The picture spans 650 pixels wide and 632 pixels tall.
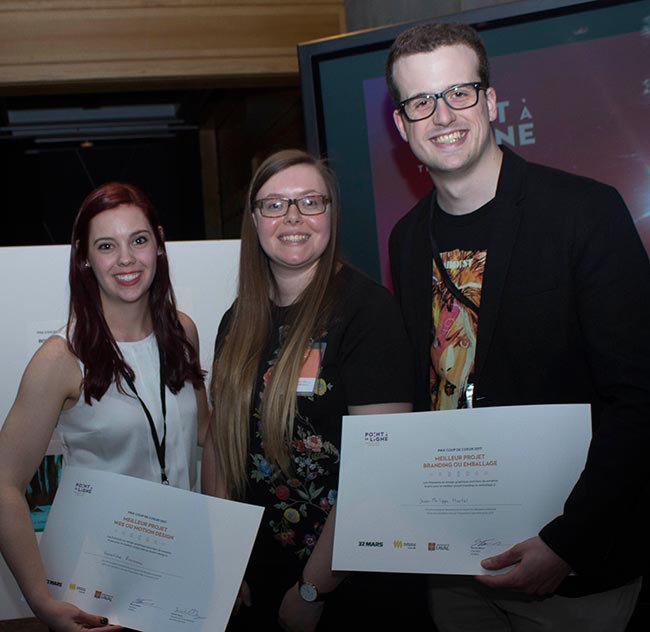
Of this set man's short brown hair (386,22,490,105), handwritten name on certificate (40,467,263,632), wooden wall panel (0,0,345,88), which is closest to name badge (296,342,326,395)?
handwritten name on certificate (40,467,263,632)

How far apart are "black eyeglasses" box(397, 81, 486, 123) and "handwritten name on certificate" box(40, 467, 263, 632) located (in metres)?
0.95

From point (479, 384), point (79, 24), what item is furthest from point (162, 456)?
point (79, 24)

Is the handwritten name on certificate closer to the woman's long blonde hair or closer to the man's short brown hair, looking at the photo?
the woman's long blonde hair

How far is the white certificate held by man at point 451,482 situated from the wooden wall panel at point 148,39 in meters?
3.10

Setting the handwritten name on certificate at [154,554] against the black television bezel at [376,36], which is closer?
the handwritten name on certificate at [154,554]

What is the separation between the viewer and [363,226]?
9.62ft

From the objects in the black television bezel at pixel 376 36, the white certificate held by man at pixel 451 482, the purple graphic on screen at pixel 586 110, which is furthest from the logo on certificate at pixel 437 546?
the black television bezel at pixel 376 36

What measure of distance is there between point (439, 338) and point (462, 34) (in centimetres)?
69

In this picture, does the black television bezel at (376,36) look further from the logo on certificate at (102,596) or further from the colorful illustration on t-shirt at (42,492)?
the logo on certificate at (102,596)

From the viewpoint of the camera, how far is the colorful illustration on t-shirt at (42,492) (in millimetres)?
2752

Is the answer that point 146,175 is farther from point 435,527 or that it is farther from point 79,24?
point 435,527

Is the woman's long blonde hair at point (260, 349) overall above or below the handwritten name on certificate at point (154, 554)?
above
